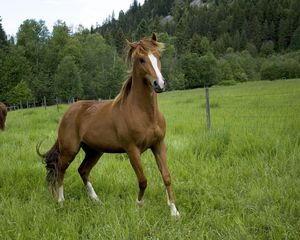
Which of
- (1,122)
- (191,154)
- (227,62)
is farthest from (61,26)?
(191,154)

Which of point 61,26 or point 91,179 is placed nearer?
point 91,179

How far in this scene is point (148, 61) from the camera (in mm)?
4230

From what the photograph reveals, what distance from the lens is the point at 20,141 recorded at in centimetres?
1033

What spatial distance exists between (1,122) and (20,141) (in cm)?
413

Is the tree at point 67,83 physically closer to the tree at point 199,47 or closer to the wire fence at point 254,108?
the wire fence at point 254,108

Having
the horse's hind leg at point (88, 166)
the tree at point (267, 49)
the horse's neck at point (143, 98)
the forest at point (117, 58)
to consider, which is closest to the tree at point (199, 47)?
the forest at point (117, 58)

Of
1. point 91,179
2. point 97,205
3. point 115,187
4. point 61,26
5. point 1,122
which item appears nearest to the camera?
point 97,205

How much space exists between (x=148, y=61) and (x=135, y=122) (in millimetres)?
785

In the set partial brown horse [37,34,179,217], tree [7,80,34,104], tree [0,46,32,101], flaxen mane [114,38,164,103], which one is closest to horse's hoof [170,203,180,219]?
partial brown horse [37,34,179,217]

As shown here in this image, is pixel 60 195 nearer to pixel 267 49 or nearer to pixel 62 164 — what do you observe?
pixel 62 164

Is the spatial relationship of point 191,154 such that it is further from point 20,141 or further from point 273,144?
point 20,141

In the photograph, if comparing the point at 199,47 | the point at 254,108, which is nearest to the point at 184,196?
the point at 254,108

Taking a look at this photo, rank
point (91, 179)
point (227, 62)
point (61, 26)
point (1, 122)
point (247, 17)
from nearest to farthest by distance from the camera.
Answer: point (91, 179)
point (1, 122)
point (61, 26)
point (227, 62)
point (247, 17)

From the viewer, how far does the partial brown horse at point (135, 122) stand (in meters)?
4.34
